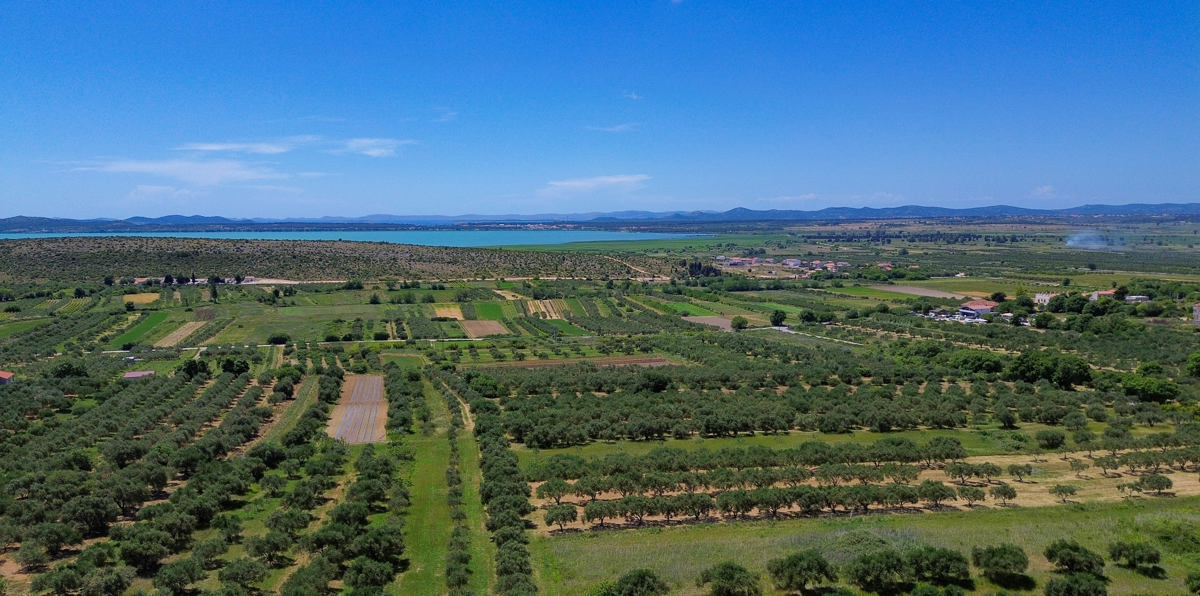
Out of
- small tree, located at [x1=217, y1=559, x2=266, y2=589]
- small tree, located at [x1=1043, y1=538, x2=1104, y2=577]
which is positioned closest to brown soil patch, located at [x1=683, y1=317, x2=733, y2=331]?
small tree, located at [x1=1043, y1=538, x2=1104, y2=577]

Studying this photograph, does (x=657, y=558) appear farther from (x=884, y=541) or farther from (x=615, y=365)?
(x=615, y=365)

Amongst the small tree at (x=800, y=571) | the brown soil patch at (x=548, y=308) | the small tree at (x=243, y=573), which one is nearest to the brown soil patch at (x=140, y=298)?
the brown soil patch at (x=548, y=308)

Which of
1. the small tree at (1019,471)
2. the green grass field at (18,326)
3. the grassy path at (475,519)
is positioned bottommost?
the small tree at (1019,471)

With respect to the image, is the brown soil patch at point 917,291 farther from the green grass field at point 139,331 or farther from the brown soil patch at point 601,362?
the green grass field at point 139,331

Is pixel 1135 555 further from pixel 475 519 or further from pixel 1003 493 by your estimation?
pixel 475 519

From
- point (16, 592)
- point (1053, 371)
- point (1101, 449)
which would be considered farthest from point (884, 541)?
point (1053, 371)

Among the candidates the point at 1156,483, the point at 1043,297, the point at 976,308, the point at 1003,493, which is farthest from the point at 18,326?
the point at 1043,297

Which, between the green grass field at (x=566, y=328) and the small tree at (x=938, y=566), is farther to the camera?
the green grass field at (x=566, y=328)
